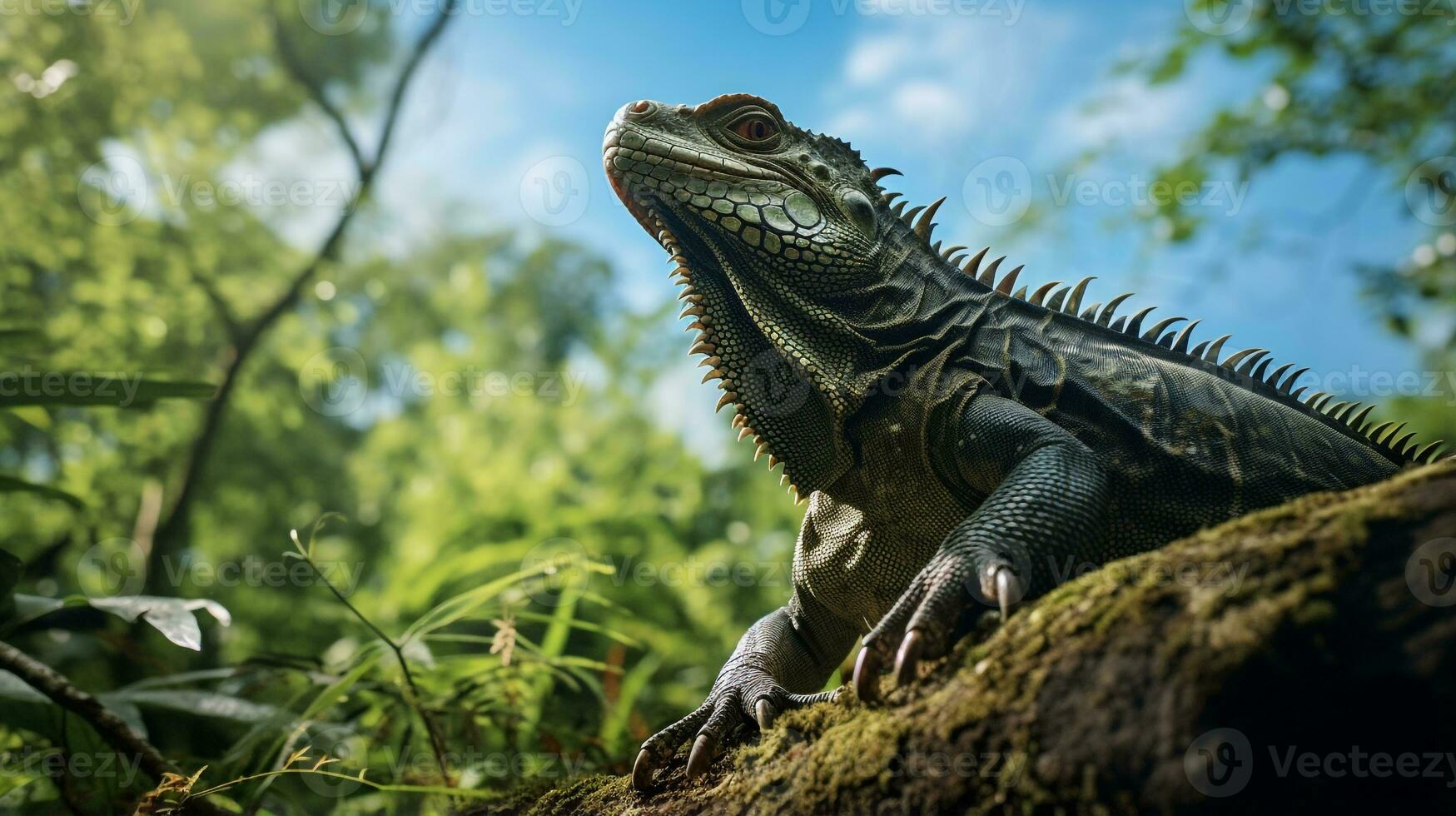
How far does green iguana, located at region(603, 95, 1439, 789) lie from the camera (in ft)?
9.89

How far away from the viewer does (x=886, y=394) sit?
3.27 metres

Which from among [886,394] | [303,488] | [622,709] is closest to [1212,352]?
[886,394]

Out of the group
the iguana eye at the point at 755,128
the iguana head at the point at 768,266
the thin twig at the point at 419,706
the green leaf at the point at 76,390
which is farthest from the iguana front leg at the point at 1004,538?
the green leaf at the point at 76,390

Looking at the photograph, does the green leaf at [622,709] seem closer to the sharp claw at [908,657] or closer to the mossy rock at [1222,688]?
the sharp claw at [908,657]

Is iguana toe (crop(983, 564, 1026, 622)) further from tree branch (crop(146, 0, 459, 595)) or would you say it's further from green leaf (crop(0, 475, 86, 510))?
tree branch (crop(146, 0, 459, 595))

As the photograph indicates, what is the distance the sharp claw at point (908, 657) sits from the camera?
2.23 metres

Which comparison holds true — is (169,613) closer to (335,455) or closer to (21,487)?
(21,487)

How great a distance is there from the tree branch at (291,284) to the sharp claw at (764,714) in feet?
28.7

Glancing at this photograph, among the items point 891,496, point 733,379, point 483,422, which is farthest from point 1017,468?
point 483,422

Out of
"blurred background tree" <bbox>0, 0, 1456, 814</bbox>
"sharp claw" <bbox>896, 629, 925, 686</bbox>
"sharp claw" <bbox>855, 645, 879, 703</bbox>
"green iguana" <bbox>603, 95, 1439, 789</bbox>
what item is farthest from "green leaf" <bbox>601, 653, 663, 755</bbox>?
"sharp claw" <bbox>896, 629, 925, 686</bbox>

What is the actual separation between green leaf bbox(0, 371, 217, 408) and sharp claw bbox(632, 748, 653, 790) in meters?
3.02

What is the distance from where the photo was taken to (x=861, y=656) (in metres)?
2.34

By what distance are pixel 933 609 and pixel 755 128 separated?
2.33m

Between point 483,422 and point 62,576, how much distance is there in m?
5.67
